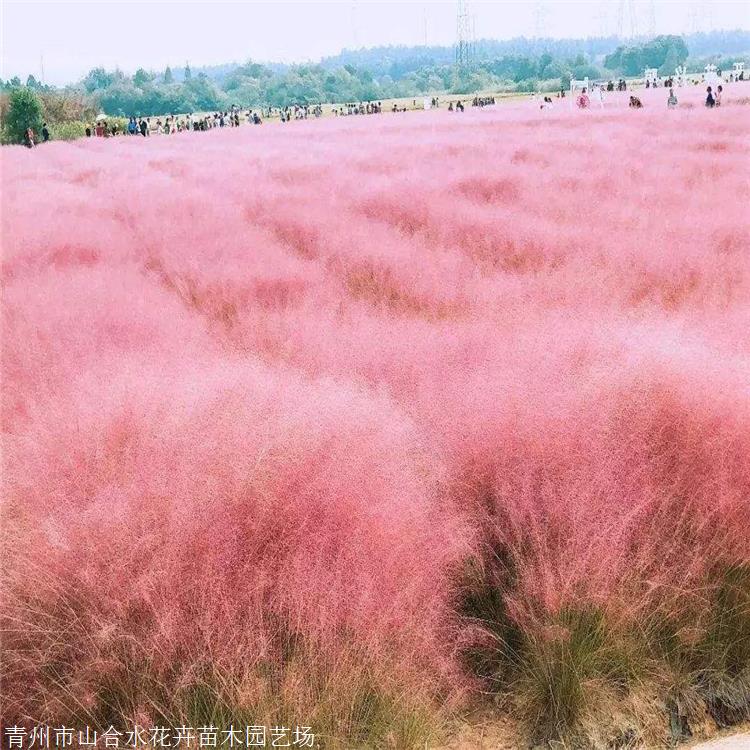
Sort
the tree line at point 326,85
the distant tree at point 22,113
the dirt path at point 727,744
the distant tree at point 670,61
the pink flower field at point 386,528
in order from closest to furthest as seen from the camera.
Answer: the pink flower field at point 386,528 → the dirt path at point 727,744 → the distant tree at point 22,113 → the tree line at point 326,85 → the distant tree at point 670,61

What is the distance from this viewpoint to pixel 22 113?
1596 inches

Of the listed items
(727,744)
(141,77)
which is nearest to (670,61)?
(141,77)

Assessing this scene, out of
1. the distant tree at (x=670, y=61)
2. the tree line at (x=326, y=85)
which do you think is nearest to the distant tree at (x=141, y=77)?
the tree line at (x=326, y=85)

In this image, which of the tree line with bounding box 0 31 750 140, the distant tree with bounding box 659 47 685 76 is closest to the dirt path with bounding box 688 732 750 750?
the tree line with bounding box 0 31 750 140

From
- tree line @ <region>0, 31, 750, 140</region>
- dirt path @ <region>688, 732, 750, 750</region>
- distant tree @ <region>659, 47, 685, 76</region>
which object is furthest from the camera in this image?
distant tree @ <region>659, 47, 685, 76</region>

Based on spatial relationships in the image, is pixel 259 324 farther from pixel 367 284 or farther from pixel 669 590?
pixel 669 590

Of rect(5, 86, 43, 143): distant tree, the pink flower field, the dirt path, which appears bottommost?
the dirt path

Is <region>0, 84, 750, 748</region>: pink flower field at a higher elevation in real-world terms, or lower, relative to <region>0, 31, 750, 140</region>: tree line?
lower

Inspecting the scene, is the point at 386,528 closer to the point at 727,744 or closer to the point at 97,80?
the point at 727,744

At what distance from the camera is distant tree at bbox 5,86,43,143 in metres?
40.1

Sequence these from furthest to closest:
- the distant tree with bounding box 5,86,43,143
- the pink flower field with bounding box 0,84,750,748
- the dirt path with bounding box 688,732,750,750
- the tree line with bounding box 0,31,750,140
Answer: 1. the tree line with bounding box 0,31,750,140
2. the distant tree with bounding box 5,86,43,143
3. the dirt path with bounding box 688,732,750,750
4. the pink flower field with bounding box 0,84,750,748

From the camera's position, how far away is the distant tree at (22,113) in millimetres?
40125

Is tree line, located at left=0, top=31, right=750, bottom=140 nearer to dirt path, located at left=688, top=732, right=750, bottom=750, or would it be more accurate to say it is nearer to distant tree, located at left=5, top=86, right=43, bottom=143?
distant tree, located at left=5, top=86, right=43, bottom=143

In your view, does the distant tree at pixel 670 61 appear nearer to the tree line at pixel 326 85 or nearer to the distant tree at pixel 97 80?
the tree line at pixel 326 85
